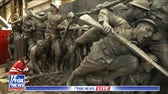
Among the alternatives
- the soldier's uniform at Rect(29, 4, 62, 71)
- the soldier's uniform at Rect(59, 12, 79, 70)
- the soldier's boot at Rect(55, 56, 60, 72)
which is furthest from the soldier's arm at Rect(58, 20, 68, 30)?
the soldier's boot at Rect(55, 56, 60, 72)

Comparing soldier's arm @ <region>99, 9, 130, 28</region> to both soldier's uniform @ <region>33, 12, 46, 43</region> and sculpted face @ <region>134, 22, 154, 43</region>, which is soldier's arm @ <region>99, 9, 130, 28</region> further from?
soldier's uniform @ <region>33, 12, 46, 43</region>

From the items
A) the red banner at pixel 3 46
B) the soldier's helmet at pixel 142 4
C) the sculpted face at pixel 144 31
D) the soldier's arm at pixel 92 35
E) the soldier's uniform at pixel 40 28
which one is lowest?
the red banner at pixel 3 46

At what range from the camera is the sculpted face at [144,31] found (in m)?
5.49

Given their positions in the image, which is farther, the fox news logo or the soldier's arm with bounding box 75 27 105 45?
the soldier's arm with bounding box 75 27 105 45

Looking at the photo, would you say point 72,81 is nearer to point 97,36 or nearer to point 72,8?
point 97,36

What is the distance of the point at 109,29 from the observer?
553cm

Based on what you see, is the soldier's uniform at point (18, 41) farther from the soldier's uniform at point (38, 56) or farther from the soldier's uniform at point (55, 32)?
the soldier's uniform at point (55, 32)

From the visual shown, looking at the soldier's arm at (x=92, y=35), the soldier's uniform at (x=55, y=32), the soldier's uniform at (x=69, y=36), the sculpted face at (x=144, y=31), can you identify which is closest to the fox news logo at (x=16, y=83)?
the soldier's arm at (x=92, y=35)

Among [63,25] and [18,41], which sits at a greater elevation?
[63,25]

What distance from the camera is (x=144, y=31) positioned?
549 centimetres

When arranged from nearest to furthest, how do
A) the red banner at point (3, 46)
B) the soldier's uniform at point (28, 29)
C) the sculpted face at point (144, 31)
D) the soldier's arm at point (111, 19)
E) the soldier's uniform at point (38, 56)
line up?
1. the sculpted face at point (144, 31)
2. the soldier's arm at point (111, 19)
3. the soldier's uniform at point (38, 56)
4. the soldier's uniform at point (28, 29)
5. the red banner at point (3, 46)

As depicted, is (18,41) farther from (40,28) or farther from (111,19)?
(111,19)

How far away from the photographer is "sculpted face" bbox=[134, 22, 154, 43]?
5488mm

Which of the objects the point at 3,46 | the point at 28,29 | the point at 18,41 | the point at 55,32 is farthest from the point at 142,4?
the point at 3,46
